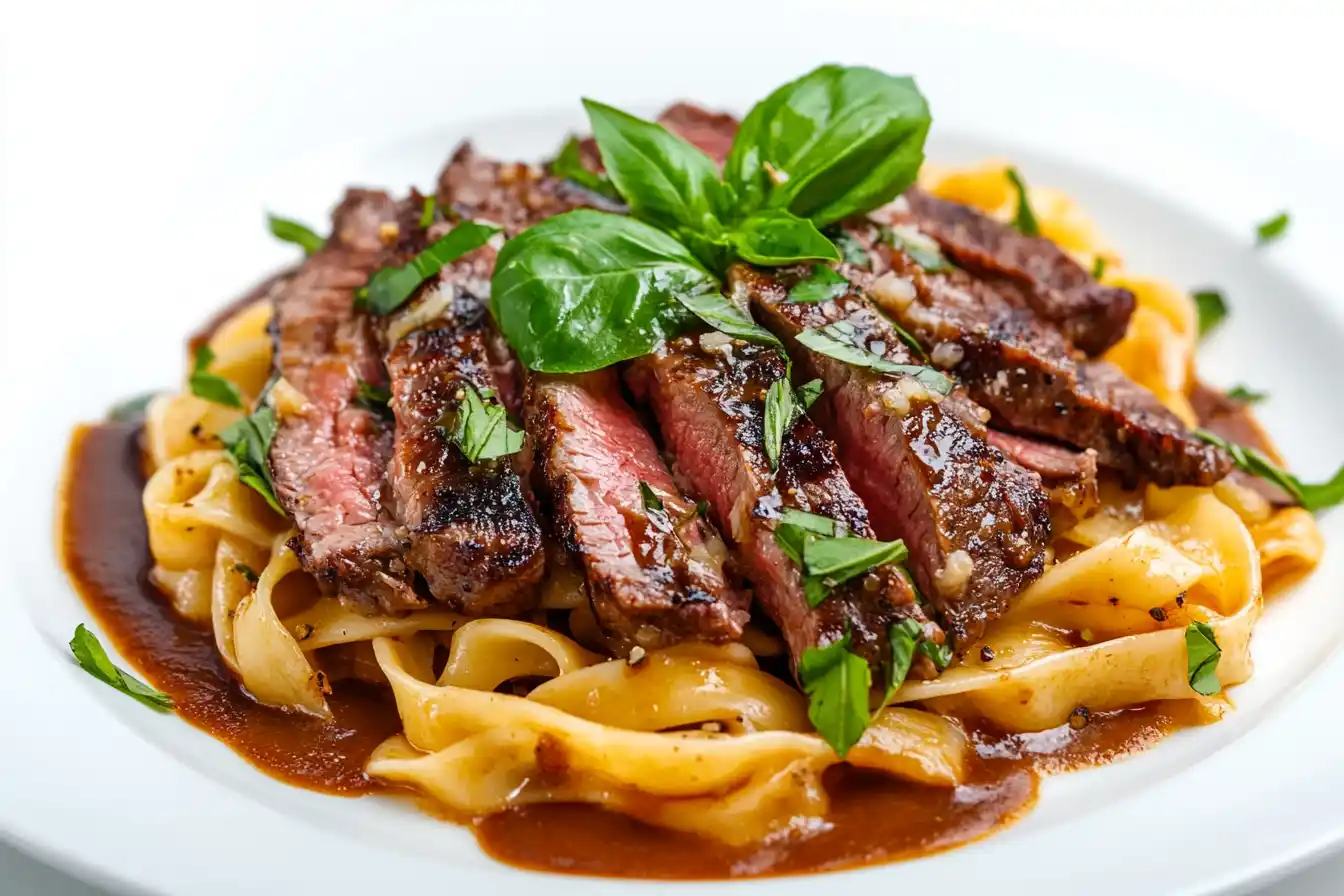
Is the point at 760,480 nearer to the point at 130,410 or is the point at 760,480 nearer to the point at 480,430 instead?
the point at 480,430

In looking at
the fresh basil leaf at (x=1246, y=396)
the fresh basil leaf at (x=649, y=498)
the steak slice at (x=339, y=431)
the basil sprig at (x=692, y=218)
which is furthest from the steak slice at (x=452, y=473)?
the fresh basil leaf at (x=1246, y=396)

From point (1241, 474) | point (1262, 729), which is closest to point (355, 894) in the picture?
point (1262, 729)

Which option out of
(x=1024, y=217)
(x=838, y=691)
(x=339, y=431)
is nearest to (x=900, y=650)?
(x=838, y=691)

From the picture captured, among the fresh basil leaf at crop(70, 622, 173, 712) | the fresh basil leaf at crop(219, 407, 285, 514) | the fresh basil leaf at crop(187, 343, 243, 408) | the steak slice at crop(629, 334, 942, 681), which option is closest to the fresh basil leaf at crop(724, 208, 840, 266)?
the steak slice at crop(629, 334, 942, 681)

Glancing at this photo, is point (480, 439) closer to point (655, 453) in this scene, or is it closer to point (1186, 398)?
point (655, 453)

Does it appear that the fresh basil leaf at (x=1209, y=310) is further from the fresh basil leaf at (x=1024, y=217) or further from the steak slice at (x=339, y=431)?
the steak slice at (x=339, y=431)

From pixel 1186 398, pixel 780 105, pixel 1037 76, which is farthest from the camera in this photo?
pixel 1037 76
